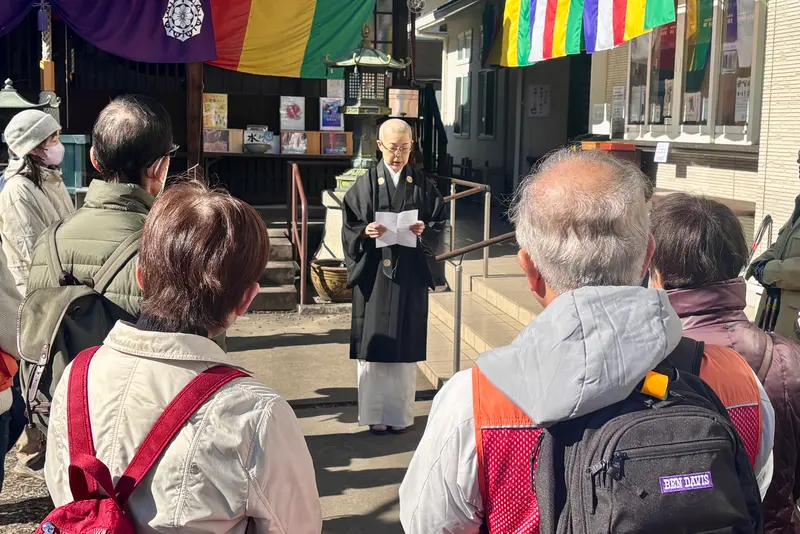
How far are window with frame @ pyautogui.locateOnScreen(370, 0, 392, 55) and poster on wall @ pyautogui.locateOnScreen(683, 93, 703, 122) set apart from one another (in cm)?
426

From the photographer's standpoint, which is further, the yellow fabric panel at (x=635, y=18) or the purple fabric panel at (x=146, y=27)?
Result: the purple fabric panel at (x=146, y=27)

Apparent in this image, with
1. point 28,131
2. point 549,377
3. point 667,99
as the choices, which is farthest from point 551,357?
point 667,99

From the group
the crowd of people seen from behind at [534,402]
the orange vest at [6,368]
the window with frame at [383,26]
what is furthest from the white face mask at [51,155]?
the window with frame at [383,26]

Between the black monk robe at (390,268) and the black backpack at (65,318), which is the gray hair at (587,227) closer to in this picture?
the black backpack at (65,318)

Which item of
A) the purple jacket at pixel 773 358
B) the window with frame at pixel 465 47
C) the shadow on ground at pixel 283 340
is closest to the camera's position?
the purple jacket at pixel 773 358

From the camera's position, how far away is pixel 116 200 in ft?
8.76

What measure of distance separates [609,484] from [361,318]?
4.16 m

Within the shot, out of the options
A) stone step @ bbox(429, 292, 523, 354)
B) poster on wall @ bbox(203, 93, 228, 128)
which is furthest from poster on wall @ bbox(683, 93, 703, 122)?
poster on wall @ bbox(203, 93, 228, 128)

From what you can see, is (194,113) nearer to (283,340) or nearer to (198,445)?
(283,340)

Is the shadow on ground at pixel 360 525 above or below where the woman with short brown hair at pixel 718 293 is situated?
below

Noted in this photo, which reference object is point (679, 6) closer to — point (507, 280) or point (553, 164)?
point (507, 280)

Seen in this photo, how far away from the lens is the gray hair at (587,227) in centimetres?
162

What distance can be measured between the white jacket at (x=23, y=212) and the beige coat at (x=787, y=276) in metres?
3.69

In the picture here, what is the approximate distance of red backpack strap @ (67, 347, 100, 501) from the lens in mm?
1655
